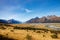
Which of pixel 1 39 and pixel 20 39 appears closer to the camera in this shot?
pixel 1 39

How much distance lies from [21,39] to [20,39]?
0.15m

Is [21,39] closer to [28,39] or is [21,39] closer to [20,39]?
[20,39]

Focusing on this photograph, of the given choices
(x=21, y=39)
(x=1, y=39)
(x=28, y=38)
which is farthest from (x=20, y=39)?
(x=1, y=39)

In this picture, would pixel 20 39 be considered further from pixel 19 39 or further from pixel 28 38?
pixel 28 38

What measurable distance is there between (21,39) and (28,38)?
1.28m

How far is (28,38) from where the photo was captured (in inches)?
704

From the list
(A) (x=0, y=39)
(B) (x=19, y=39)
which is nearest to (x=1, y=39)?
(A) (x=0, y=39)

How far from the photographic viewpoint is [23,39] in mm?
18609

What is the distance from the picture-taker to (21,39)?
61.1 ft

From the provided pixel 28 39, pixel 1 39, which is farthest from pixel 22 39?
pixel 1 39

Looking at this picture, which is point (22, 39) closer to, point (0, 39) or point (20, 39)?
point (20, 39)

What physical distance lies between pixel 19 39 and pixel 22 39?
1.41ft

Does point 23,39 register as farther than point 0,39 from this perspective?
Yes

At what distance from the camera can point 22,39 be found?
1856 centimetres
